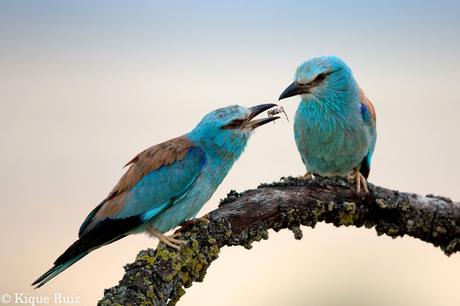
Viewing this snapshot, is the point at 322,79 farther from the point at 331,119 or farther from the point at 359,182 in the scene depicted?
the point at 359,182

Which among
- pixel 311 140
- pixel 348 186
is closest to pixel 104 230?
pixel 348 186

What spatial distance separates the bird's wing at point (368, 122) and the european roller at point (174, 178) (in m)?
1.32

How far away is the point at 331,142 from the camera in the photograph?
19.1ft

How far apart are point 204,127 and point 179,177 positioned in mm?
366

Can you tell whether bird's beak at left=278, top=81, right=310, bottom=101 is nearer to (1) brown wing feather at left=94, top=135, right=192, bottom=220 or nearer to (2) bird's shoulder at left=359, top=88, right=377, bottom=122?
(2) bird's shoulder at left=359, top=88, right=377, bottom=122

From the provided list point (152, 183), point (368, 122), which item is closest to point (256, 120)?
point (152, 183)

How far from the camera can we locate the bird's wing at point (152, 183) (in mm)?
4656

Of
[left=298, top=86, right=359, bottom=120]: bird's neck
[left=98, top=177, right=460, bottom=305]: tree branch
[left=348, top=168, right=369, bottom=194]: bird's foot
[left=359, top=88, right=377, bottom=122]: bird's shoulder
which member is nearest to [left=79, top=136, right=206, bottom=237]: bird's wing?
[left=98, top=177, right=460, bottom=305]: tree branch

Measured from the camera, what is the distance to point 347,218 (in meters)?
4.73

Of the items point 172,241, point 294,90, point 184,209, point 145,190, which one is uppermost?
point 294,90

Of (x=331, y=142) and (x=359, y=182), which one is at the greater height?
(x=331, y=142)

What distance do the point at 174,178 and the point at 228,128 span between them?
0.46 metres

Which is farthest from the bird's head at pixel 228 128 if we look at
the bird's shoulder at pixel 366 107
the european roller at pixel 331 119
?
the bird's shoulder at pixel 366 107

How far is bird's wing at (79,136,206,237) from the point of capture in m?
4.66
